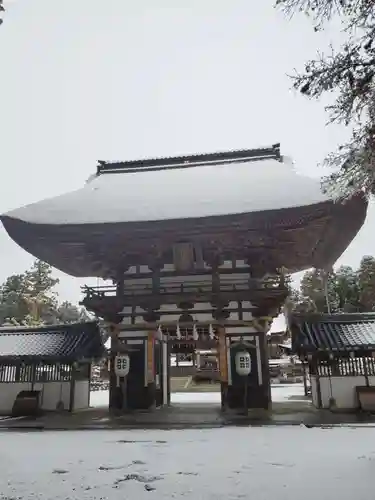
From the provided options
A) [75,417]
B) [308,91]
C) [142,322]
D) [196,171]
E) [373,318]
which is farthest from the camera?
[196,171]

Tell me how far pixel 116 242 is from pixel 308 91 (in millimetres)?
9234

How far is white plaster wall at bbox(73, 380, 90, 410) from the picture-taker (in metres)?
14.7

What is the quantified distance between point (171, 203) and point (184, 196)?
85 cm

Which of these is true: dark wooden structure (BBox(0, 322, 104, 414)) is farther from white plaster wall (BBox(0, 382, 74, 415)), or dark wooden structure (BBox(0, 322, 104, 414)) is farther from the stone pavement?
the stone pavement

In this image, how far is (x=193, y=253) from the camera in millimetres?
13930

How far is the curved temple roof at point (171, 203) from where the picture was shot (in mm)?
12484

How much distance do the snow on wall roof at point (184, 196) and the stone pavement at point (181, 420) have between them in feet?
17.9

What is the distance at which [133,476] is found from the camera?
18.0 ft

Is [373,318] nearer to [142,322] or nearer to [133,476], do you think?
[142,322]

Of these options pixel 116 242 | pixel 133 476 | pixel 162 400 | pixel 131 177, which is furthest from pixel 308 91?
pixel 131 177

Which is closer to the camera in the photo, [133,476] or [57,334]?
[133,476]

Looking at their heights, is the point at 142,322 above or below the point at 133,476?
above

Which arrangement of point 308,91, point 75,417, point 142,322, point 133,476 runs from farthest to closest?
point 142,322 → point 75,417 → point 133,476 → point 308,91

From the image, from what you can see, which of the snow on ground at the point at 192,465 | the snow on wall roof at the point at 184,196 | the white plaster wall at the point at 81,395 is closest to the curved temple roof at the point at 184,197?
the snow on wall roof at the point at 184,196
